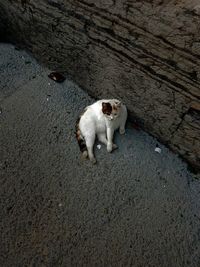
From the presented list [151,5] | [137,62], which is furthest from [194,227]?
[151,5]

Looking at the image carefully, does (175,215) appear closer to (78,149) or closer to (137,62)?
(78,149)

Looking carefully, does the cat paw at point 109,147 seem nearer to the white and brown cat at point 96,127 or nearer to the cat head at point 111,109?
the white and brown cat at point 96,127

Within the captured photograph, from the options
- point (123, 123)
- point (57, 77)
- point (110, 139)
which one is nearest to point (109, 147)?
point (110, 139)

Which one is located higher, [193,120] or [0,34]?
[193,120]

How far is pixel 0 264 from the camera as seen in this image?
1453mm

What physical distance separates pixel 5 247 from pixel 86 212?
40 cm

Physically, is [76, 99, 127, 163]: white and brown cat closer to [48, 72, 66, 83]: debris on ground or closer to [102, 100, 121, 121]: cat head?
[102, 100, 121, 121]: cat head

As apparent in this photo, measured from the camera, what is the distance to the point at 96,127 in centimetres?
175

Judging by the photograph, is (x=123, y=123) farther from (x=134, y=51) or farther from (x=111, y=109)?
(x=134, y=51)

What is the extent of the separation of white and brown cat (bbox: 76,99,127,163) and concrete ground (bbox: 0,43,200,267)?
0.05m

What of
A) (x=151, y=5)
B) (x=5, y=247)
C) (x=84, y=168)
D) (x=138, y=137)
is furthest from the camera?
(x=138, y=137)

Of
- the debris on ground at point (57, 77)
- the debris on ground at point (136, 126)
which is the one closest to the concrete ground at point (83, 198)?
the debris on ground at point (136, 126)

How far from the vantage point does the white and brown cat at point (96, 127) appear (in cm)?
172

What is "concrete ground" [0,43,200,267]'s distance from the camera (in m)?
1.49
